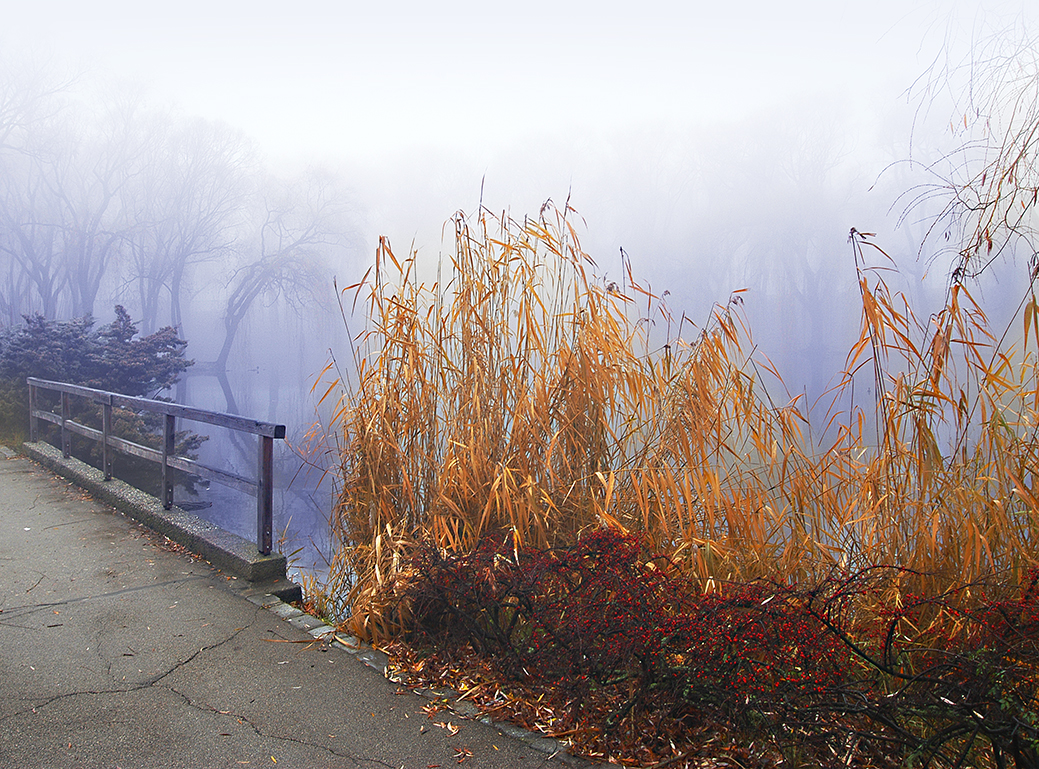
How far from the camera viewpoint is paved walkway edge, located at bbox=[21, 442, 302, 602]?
3443mm

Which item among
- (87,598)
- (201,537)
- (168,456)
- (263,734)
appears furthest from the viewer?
(168,456)

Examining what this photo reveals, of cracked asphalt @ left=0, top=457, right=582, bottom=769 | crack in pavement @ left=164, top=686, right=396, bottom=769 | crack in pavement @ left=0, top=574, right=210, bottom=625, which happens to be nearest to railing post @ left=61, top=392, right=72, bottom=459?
cracked asphalt @ left=0, top=457, right=582, bottom=769

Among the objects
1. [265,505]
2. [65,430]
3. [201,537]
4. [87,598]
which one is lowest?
[87,598]

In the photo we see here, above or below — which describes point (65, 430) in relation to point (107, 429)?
below

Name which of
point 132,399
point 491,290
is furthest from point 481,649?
point 132,399

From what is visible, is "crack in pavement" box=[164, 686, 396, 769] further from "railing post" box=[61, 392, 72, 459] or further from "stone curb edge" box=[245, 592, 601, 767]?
"railing post" box=[61, 392, 72, 459]

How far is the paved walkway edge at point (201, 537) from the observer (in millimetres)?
3443

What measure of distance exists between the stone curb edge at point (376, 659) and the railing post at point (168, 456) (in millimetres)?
1483

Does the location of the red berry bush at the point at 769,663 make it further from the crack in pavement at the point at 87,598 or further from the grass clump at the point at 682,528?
the crack in pavement at the point at 87,598

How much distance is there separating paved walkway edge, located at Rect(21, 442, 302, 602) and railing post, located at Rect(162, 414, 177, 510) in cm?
7

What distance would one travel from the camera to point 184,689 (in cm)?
237

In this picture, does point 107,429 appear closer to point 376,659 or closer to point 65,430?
point 65,430

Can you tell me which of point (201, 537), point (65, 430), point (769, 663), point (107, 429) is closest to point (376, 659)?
point (769, 663)

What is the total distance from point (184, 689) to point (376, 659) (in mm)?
622
